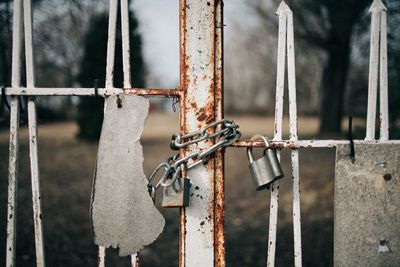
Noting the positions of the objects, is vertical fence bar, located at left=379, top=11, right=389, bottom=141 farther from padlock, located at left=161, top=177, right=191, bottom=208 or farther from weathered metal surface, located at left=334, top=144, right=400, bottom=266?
padlock, located at left=161, top=177, right=191, bottom=208

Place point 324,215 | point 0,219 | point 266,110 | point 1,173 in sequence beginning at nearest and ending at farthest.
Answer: point 0,219, point 324,215, point 1,173, point 266,110

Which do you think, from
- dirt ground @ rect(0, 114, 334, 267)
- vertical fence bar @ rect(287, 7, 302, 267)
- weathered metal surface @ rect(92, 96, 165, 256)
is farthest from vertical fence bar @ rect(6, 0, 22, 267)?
dirt ground @ rect(0, 114, 334, 267)

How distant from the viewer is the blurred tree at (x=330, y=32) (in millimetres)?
4102

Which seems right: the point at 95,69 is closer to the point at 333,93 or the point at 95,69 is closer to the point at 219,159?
the point at 333,93

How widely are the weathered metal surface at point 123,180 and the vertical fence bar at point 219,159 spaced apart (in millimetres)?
232

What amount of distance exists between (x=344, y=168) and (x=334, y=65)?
1030 centimetres

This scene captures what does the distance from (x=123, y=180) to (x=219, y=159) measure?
39 centimetres

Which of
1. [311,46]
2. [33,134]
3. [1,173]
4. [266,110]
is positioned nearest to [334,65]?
[311,46]

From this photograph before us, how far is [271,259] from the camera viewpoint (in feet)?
4.91

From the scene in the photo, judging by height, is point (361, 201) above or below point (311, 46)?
below

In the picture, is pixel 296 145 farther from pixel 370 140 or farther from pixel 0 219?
pixel 0 219

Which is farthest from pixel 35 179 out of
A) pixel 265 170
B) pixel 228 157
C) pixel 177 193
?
pixel 228 157

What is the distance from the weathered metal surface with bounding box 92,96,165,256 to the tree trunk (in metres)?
10.2

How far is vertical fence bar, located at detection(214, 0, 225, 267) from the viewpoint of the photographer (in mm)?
1392
